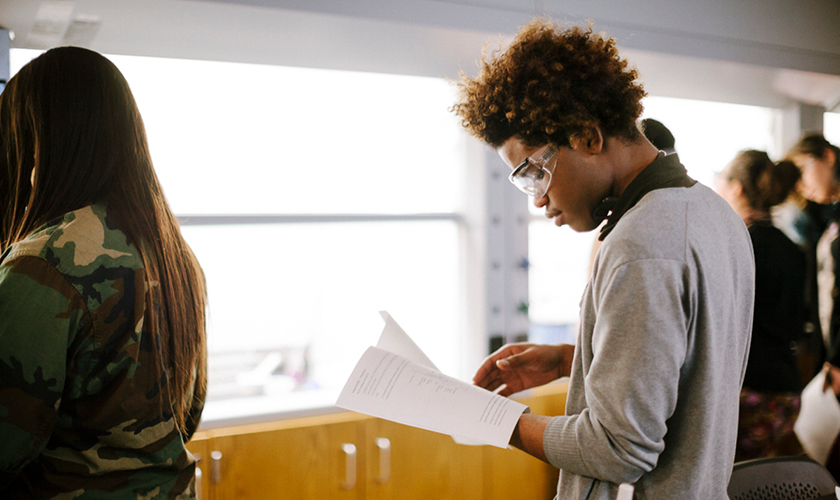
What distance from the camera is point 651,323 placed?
2.23ft

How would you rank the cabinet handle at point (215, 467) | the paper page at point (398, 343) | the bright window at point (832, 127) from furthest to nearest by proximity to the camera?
1. the bright window at point (832, 127)
2. the cabinet handle at point (215, 467)
3. the paper page at point (398, 343)

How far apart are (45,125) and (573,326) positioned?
95.7 inches

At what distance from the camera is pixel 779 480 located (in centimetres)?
107

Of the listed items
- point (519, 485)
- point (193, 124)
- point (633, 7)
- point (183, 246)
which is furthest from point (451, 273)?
point (183, 246)

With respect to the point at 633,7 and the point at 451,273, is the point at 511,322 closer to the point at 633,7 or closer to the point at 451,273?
the point at 451,273

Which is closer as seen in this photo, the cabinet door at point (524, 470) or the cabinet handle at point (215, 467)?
the cabinet handle at point (215, 467)

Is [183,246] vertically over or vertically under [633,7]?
under

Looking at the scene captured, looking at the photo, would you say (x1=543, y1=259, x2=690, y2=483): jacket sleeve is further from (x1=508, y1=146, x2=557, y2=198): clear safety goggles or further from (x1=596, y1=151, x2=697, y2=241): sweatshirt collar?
(x1=508, y1=146, x2=557, y2=198): clear safety goggles

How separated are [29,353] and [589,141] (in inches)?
34.0

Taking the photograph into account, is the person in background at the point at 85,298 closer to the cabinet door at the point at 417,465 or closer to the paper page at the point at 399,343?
the paper page at the point at 399,343

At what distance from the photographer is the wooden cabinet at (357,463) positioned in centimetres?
171

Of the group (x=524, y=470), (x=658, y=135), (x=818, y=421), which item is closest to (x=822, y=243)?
(x=818, y=421)

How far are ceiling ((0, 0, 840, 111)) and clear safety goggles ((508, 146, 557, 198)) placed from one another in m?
0.68

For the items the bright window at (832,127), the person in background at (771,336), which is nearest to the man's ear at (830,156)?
the bright window at (832,127)
